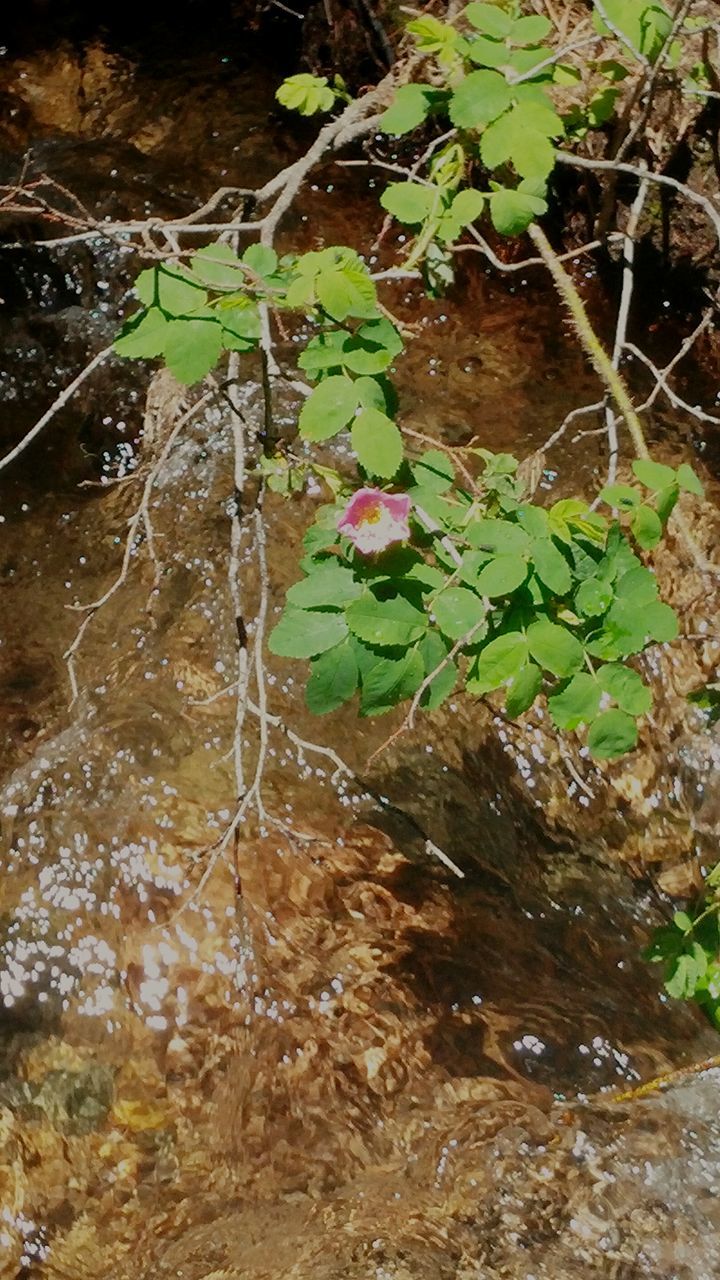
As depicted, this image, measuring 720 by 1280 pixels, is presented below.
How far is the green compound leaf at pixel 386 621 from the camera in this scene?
4.40 feet

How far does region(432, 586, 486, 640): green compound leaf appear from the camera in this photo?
1366mm

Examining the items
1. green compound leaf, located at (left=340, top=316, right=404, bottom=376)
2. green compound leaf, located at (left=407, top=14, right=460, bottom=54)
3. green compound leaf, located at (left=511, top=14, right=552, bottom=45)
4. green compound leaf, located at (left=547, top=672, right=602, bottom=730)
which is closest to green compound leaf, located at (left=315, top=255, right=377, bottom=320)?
green compound leaf, located at (left=340, top=316, right=404, bottom=376)

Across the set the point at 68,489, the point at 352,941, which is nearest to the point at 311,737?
the point at 352,941

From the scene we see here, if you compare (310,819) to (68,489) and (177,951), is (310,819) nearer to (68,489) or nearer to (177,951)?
(177,951)

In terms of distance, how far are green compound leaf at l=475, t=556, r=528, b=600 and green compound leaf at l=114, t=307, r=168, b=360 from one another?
0.60 meters

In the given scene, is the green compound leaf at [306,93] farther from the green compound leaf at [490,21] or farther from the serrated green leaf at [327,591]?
the serrated green leaf at [327,591]

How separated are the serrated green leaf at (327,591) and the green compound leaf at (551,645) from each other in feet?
0.88

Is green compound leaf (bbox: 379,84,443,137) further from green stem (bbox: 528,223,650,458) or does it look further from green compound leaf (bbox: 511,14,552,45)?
green stem (bbox: 528,223,650,458)

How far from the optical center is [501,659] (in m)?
1.39

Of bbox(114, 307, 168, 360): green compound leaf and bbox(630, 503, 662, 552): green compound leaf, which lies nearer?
bbox(114, 307, 168, 360): green compound leaf

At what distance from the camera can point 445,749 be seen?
2.63 meters

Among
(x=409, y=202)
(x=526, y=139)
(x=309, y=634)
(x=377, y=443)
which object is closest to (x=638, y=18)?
(x=526, y=139)

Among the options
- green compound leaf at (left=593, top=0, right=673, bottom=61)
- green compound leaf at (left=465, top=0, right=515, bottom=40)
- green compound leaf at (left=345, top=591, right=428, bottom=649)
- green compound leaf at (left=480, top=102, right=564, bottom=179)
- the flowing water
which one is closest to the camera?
green compound leaf at (left=345, top=591, right=428, bottom=649)

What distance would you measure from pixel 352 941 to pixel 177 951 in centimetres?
46
